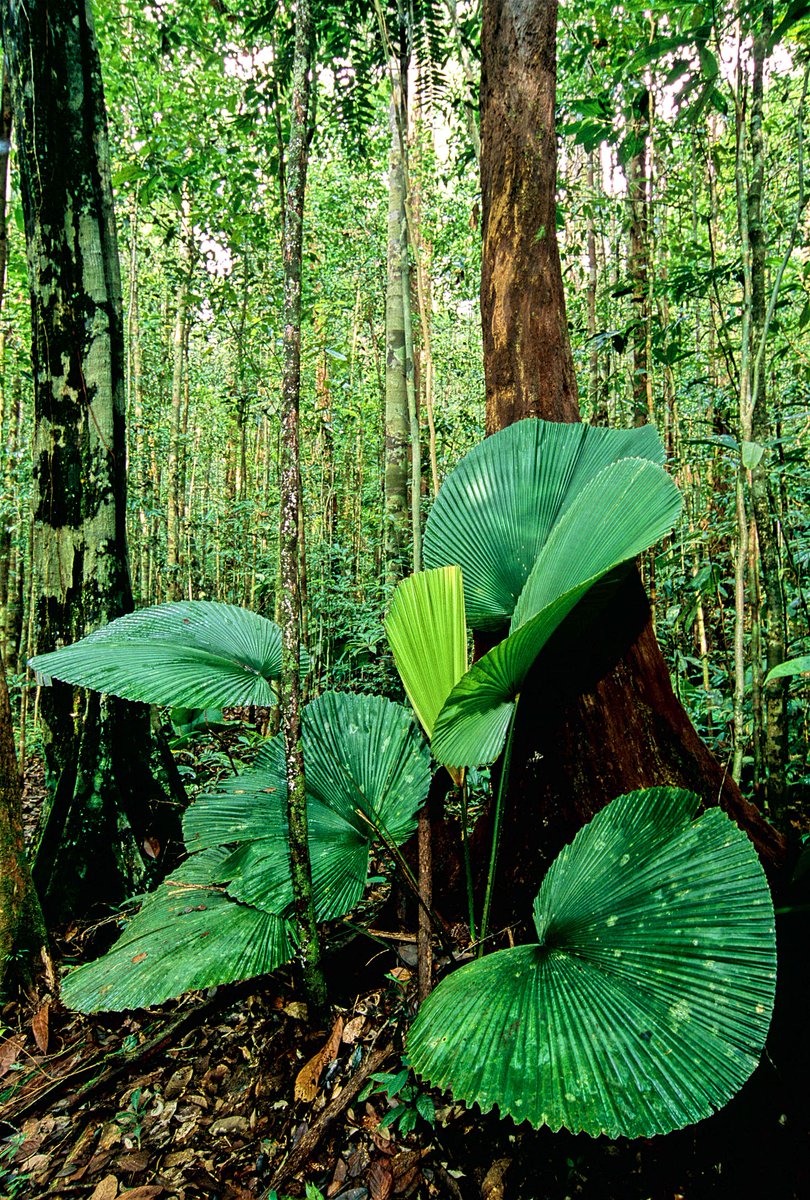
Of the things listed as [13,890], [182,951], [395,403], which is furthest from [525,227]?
[395,403]

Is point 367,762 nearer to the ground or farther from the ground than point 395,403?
nearer to the ground

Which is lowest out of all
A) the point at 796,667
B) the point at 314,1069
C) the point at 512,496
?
the point at 314,1069

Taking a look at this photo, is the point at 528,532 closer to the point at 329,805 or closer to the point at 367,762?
the point at 367,762

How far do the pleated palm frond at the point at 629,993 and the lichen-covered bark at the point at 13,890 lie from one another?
163 centimetres

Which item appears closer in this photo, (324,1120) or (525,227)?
(324,1120)

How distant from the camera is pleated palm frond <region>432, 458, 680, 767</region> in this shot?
1.06 metres

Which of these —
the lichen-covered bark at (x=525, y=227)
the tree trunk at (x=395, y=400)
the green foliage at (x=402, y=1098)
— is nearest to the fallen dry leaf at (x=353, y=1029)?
the green foliage at (x=402, y=1098)

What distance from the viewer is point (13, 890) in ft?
6.49

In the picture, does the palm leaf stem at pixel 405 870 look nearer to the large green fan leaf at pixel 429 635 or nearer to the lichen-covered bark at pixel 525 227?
the large green fan leaf at pixel 429 635

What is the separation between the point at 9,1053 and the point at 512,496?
2220 millimetres

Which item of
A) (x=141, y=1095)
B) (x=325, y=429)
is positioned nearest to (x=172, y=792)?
(x=141, y=1095)

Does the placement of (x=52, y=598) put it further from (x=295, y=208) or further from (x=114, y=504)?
(x=295, y=208)

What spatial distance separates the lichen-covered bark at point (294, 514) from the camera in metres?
1.45

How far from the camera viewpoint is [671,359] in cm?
256
